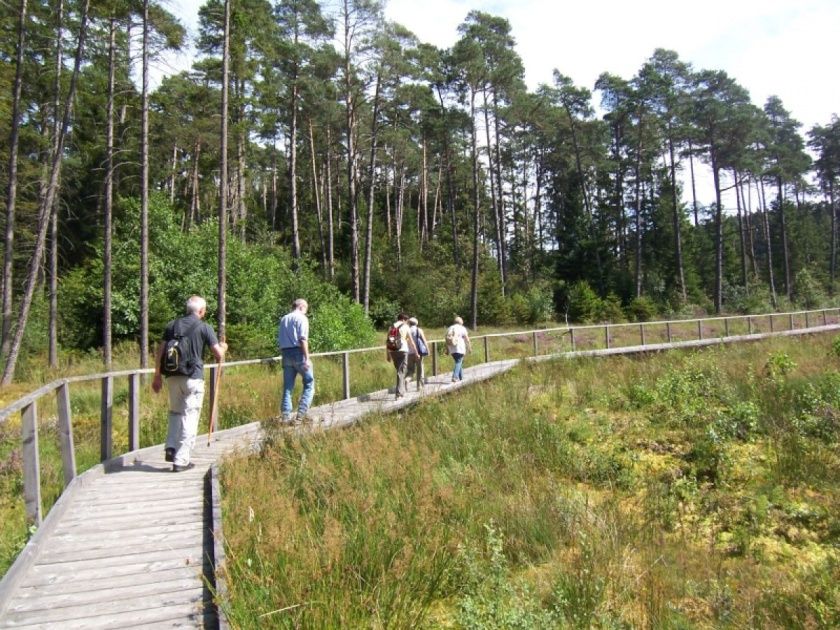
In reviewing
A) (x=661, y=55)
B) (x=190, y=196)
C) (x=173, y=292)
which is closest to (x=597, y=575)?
(x=173, y=292)

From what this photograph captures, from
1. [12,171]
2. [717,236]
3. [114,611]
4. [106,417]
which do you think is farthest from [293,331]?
[717,236]

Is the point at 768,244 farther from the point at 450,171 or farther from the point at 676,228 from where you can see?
the point at 450,171

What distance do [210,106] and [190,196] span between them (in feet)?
39.4

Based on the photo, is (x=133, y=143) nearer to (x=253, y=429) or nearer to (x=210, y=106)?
(x=210, y=106)

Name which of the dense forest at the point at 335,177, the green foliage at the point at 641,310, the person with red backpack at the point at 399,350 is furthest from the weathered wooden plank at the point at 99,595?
the green foliage at the point at 641,310

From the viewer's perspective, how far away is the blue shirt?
26.3 feet

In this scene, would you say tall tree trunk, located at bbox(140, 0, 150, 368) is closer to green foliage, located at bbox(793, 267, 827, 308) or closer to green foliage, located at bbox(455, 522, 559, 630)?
green foliage, located at bbox(455, 522, 559, 630)

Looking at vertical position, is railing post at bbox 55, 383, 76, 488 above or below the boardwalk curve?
above

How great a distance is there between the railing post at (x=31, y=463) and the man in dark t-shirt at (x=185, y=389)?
5.11ft

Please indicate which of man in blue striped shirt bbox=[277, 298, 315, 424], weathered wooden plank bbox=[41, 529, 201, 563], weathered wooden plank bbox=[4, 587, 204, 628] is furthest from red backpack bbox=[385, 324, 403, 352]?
weathered wooden plank bbox=[4, 587, 204, 628]

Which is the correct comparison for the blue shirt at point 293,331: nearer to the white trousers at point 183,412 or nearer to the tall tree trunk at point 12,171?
the white trousers at point 183,412

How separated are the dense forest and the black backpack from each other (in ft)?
40.3

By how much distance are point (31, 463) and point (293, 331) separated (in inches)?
155

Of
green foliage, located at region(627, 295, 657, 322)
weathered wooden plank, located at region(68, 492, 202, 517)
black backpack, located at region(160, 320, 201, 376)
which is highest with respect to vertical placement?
green foliage, located at region(627, 295, 657, 322)
